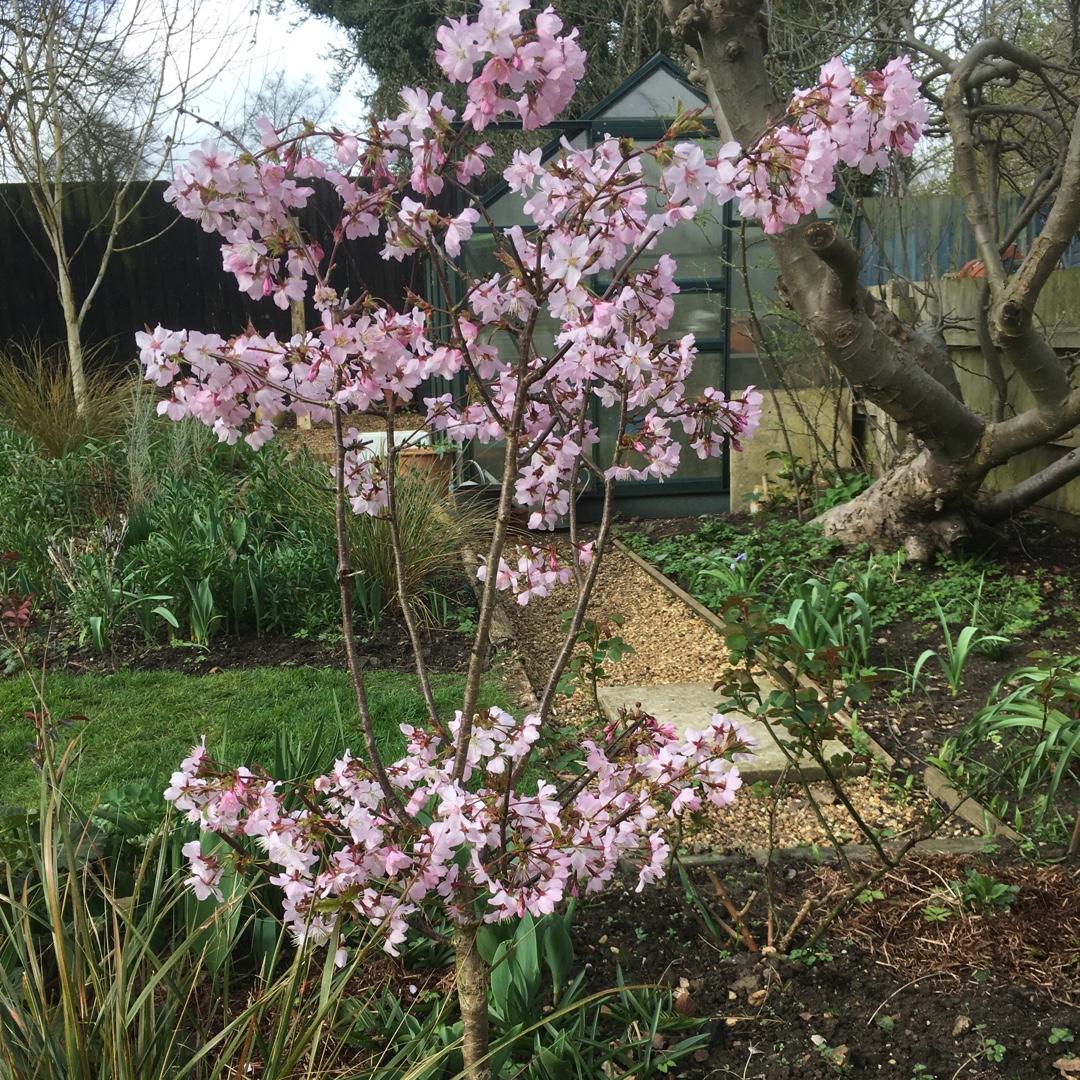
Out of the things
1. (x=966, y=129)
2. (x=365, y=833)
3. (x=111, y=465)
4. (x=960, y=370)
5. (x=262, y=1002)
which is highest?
(x=966, y=129)

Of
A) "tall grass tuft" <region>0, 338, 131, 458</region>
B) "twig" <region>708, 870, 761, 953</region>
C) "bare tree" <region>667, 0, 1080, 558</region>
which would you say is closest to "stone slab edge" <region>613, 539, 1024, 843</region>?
"twig" <region>708, 870, 761, 953</region>

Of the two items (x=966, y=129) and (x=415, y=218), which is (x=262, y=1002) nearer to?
(x=415, y=218)

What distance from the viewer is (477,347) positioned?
167 cm

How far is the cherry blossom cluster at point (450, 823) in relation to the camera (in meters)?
1.52

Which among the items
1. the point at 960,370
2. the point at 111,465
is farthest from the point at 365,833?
the point at 960,370

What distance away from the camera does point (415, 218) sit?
161cm

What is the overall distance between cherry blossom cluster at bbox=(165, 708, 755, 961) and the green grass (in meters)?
1.23

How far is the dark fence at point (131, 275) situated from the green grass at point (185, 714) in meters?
8.04

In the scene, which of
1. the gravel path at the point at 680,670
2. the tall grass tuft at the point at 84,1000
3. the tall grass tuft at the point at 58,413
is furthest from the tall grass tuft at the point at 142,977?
the tall grass tuft at the point at 58,413

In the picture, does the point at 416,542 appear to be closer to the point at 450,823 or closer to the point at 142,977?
the point at 142,977

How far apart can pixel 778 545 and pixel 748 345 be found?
2.22m

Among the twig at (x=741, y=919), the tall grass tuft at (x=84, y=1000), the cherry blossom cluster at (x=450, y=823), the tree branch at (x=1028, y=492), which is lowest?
the twig at (x=741, y=919)

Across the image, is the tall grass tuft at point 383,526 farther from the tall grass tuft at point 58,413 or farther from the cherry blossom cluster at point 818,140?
the cherry blossom cluster at point 818,140

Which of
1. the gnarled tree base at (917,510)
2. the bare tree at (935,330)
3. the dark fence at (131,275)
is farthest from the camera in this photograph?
the dark fence at (131,275)
